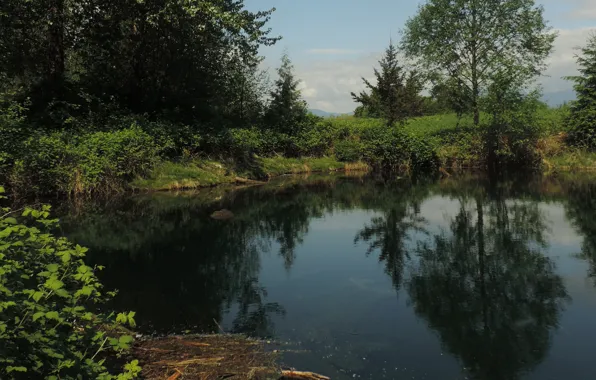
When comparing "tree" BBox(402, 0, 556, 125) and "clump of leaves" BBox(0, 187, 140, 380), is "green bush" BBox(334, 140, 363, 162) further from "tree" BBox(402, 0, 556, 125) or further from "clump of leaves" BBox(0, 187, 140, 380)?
"clump of leaves" BBox(0, 187, 140, 380)

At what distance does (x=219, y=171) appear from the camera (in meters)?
28.9

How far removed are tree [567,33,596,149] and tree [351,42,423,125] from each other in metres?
12.1

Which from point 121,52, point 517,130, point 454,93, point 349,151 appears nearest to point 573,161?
point 517,130

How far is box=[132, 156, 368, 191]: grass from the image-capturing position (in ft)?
83.0

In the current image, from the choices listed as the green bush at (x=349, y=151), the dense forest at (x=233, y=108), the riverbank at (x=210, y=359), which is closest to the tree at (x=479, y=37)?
the dense forest at (x=233, y=108)

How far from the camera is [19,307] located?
12.6 feet

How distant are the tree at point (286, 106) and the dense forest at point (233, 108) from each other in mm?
122

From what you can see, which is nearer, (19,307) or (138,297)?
(19,307)

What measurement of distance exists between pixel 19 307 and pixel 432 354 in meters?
5.49

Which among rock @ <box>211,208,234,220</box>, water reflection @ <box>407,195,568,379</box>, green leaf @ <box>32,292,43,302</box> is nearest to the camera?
green leaf @ <box>32,292,43,302</box>

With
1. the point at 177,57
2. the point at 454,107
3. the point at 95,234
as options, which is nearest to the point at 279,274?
the point at 95,234

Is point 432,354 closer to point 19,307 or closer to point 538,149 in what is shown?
point 19,307

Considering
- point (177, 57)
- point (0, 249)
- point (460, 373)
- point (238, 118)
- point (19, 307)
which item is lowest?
point (460, 373)

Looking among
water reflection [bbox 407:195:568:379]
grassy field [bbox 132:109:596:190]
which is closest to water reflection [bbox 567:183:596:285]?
water reflection [bbox 407:195:568:379]
